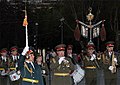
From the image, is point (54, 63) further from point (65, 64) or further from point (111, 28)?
point (111, 28)

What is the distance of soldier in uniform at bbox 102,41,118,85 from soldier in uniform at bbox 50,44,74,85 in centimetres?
155

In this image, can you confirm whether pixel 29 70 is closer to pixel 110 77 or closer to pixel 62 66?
pixel 62 66

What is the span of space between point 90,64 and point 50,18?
21.7 meters

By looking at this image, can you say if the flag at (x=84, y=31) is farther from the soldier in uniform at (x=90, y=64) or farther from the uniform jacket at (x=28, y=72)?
the uniform jacket at (x=28, y=72)

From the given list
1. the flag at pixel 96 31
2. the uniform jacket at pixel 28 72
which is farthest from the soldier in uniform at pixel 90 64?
the flag at pixel 96 31

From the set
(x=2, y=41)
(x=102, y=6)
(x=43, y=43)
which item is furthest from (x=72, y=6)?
(x=2, y=41)

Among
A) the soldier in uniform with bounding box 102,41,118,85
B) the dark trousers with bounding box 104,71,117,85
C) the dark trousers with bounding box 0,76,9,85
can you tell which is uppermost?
the soldier in uniform with bounding box 102,41,118,85

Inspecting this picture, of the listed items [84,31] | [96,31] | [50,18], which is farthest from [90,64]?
[50,18]

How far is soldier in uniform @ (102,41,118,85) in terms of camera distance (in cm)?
891

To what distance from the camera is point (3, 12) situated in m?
28.9

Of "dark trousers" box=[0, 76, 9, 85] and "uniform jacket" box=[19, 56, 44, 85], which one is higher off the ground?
"uniform jacket" box=[19, 56, 44, 85]

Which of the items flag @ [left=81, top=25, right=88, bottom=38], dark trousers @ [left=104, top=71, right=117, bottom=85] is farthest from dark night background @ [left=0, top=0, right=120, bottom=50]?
dark trousers @ [left=104, top=71, right=117, bottom=85]

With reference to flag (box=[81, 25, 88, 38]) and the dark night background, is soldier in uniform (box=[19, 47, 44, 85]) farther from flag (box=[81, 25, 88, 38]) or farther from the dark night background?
the dark night background

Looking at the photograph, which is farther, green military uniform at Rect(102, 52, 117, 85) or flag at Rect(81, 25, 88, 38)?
flag at Rect(81, 25, 88, 38)
